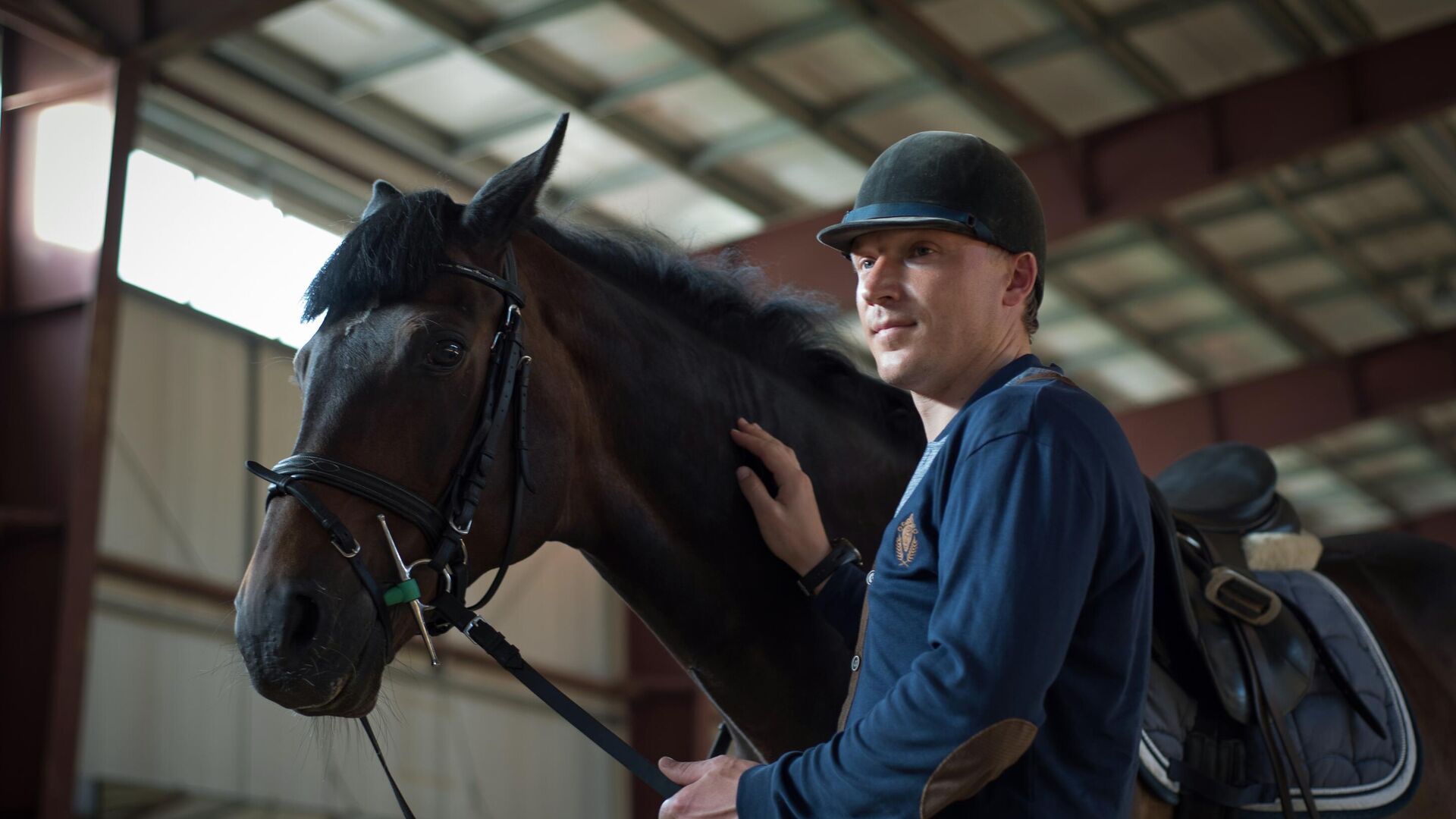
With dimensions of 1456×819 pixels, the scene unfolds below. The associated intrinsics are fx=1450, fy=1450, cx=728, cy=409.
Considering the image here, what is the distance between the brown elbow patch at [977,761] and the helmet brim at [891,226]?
0.67m

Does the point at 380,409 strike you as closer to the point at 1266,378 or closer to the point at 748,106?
the point at 748,106

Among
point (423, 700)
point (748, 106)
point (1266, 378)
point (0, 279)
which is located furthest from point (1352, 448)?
point (0, 279)

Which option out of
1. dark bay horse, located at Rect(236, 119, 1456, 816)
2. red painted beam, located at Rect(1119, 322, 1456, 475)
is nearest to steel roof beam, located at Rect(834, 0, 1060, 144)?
red painted beam, located at Rect(1119, 322, 1456, 475)

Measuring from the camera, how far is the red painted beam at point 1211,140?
10.4 meters

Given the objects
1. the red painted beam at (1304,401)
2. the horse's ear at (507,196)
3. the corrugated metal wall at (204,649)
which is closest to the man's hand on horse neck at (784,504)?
the horse's ear at (507,196)

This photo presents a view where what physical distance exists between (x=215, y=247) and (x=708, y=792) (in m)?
9.35

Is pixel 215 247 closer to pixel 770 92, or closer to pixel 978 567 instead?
pixel 770 92

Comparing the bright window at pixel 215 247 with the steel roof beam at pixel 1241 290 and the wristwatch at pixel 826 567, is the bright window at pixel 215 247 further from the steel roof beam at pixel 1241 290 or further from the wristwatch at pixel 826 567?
the steel roof beam at pixel 1241 290

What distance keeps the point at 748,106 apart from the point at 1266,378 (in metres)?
7.32

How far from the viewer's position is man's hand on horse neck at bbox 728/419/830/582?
2.69 m

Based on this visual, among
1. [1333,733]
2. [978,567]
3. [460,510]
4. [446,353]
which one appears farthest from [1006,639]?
[1333,733]

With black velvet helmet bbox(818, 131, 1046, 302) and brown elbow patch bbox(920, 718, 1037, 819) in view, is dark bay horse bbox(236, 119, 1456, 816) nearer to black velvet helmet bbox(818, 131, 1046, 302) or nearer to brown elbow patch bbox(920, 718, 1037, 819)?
black velvet helmet bbox(818, 131, 1046, 302)

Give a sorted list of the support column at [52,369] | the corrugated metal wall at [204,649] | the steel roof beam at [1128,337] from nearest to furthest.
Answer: the support column at [52,369]
the corrugated metal wall at [204,649]
the steel roof beam at [1128,337]

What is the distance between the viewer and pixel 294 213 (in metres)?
10.9
